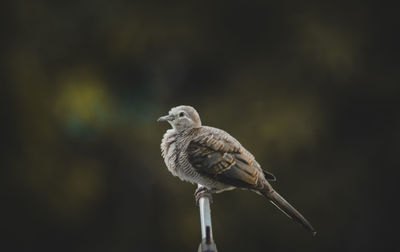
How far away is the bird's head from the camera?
12.1ft

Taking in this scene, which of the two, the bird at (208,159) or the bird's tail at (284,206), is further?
the bird at (208,159)

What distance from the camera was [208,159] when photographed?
362 cm

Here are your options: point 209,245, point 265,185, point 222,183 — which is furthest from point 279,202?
point 209,245

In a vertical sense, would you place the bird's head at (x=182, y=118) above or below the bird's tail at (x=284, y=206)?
above

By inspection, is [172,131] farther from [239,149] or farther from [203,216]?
[203,216]

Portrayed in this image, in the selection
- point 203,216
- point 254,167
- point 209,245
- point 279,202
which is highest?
point 254,167

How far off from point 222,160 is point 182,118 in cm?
38

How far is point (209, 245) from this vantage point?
7.36ft

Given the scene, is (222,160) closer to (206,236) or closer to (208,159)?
(208,159)

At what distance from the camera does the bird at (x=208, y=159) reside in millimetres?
3510

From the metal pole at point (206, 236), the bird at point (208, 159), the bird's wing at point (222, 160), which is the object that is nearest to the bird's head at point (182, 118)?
the bird at point (208, 159)

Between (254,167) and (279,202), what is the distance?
28 cm

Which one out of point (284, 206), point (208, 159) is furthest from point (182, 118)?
point (284, 206)

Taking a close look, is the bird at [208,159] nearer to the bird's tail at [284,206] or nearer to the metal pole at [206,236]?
the bird's tail at [284,206]
